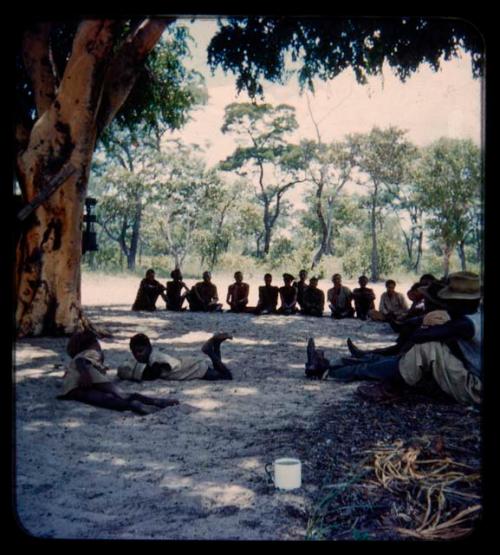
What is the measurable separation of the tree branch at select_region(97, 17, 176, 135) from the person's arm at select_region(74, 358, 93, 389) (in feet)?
15.8

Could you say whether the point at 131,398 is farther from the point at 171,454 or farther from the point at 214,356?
the point at 214,356

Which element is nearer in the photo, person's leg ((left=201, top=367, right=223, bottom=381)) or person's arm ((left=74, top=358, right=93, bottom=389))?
person's arm ((left=74, top=358, right=93, bottom=389))

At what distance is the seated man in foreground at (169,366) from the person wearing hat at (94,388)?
58cm

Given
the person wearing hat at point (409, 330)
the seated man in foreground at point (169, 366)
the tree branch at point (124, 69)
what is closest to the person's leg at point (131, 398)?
the seated man in foreground at point (169, 366)

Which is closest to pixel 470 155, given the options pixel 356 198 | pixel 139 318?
pixel 356 198

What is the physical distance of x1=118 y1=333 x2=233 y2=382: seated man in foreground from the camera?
546cm

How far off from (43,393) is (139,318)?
553cm

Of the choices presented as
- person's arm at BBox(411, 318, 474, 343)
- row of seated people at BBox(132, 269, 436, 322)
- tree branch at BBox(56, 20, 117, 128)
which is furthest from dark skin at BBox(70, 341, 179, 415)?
row of seated people at BBox(132, 269, 436, 322)

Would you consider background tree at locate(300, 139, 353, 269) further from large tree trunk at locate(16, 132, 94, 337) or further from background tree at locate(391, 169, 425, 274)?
large tree trunk at locate(16, 132, 94, 337)

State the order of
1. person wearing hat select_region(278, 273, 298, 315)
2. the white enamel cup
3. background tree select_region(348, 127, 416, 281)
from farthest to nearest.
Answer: background tree select_region(348, 127, 416, 281)
person wearing hat select_region(278, 273, 298, 315)
the white enamel cup

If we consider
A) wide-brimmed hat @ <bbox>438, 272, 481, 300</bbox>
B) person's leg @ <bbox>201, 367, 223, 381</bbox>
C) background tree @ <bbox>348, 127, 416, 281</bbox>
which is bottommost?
person's leg @ <bbox>201, 367, 223, 381</bbox>

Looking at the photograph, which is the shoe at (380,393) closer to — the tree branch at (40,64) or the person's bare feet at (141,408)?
the person's bare feet at (141,408)

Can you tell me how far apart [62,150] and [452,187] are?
16.2m

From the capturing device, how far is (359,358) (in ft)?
18.6
